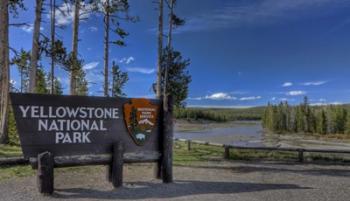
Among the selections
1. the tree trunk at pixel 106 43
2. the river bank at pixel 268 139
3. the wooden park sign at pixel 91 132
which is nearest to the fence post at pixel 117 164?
the wooden park sign at pixel 91 132

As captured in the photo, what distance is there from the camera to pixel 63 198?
566cm

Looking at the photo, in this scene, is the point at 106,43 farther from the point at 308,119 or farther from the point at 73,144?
the point at 308,119

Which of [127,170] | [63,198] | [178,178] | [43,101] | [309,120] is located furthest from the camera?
[309,120]

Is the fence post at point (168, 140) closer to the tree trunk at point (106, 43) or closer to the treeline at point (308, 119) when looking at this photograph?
the tree trunk at point (106, 43)

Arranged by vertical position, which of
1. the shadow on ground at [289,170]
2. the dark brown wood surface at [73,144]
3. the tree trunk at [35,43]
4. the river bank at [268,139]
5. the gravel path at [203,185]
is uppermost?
the tree trunk at [35,43]

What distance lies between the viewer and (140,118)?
23.9ft

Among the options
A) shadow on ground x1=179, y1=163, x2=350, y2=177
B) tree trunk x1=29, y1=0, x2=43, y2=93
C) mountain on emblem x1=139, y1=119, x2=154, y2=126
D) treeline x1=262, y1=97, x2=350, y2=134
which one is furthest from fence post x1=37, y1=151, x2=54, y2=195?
treeline x1=262, y1=97, x2=350, y2=134

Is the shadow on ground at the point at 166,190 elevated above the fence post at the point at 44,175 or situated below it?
below

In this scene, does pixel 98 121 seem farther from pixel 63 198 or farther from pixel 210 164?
pixel 210 164

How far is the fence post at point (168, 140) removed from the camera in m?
7.36

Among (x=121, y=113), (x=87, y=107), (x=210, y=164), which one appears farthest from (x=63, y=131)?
(x=210, y=164)

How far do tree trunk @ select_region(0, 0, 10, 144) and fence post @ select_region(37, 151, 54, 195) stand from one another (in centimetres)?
673

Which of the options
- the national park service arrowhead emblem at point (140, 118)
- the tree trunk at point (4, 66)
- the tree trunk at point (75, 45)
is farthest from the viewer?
the tree trunk at point (75, 45)

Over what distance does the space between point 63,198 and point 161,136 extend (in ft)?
8.77
